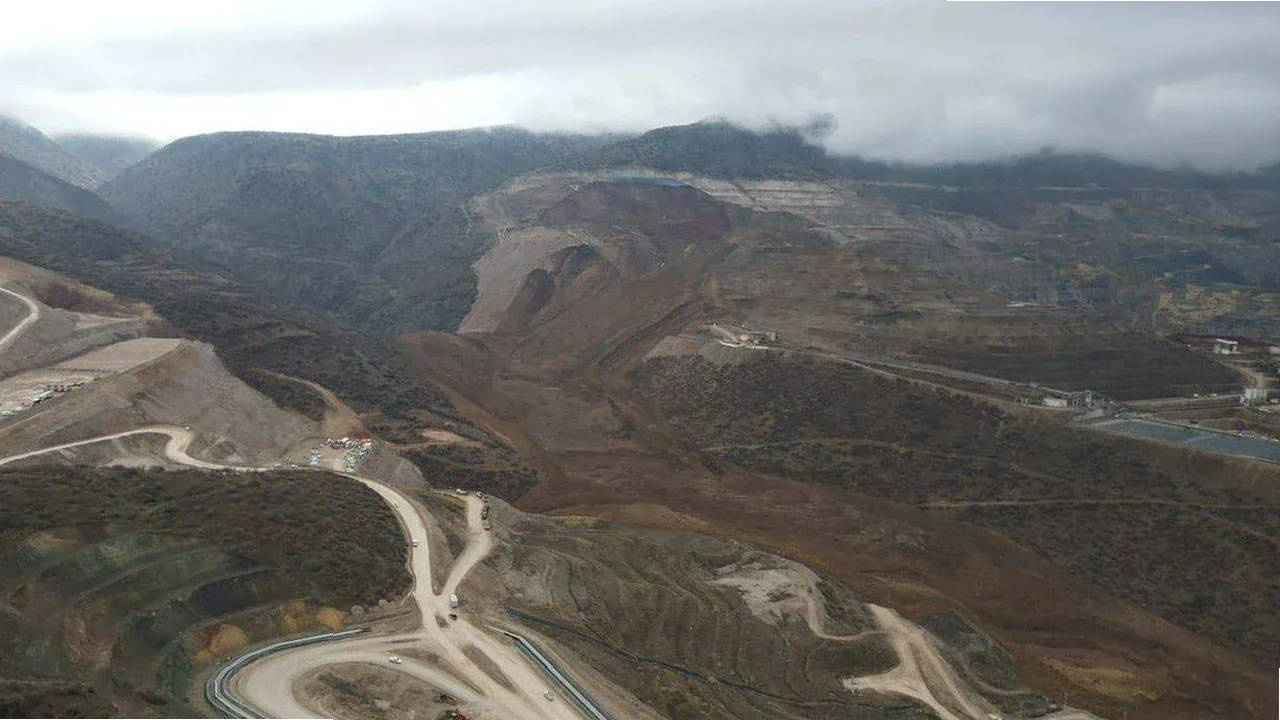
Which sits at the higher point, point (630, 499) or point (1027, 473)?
point (1027, 473)

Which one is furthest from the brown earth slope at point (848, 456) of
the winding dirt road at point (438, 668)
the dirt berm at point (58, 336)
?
the dirt berm at point (58, 336)

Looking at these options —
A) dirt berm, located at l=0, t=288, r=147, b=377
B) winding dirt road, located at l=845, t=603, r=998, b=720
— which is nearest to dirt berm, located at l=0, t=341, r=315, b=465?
dirt berm, located at l=0, t=288, r=147, b=377

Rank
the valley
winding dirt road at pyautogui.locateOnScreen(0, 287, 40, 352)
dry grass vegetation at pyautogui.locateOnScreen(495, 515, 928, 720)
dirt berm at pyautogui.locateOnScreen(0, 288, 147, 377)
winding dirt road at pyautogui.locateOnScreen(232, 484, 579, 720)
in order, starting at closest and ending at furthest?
winding dirt road at pyautogui.locateOnScreen(232, 484, 579, 720) → the valley → dry grass vegetation at pyautogui.locateOnScreen(495, 515, 928, 720) → dirt berm at pyautogui.locateOnScreen(0, 288, 147, 377) → winding dirt road at pyautogui.locateOnScreen(0, 287, 40, 352)

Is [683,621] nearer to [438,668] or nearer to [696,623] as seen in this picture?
[696,623]

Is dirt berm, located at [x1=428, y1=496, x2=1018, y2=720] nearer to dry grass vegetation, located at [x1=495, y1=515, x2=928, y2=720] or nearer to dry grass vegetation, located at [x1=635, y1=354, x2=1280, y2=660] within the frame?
dry grass vegetation, located at [x1=495, y1=515, x2=928, y2=720]

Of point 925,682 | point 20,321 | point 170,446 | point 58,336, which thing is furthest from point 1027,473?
point 20,321

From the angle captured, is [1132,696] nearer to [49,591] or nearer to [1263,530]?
[1263,530]

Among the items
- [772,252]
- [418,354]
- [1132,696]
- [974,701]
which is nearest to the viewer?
[974,701]

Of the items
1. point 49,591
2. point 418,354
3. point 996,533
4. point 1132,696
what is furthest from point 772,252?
point 49,591
